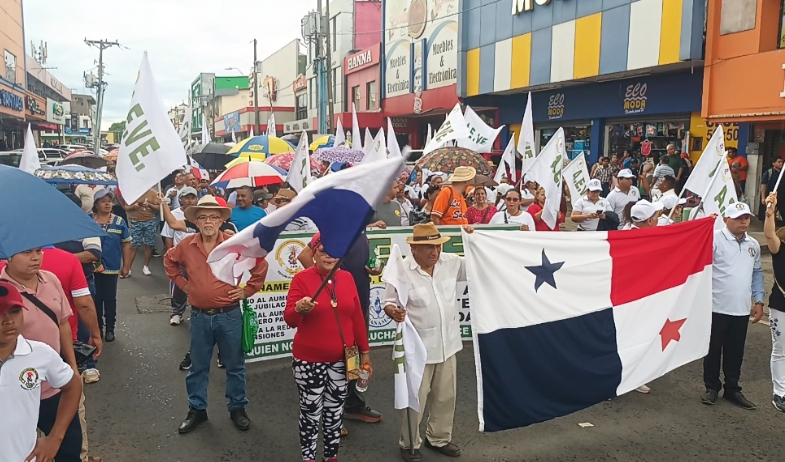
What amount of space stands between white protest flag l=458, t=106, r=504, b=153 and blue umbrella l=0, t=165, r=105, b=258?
9.74 meters

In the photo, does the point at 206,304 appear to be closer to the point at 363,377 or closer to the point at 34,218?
the point at 363,377

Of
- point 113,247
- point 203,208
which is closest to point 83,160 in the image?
point 113,247

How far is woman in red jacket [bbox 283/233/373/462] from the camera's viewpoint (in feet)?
13.4

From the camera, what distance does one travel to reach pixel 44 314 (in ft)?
11.1

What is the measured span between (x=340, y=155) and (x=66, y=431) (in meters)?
10.9

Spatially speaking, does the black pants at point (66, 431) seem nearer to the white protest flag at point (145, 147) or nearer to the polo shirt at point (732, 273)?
the white protest flag at point (145, 147)

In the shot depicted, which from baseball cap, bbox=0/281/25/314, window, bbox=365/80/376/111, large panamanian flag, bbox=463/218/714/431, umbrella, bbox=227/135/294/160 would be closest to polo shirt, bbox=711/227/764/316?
large panamanian flag, bbox=463/218/714/431

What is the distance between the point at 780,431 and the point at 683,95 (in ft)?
44.2

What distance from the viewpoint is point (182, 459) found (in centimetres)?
459

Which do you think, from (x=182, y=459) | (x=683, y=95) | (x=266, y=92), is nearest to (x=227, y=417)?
(x=182, y=459)

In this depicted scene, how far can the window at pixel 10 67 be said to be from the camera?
38.2 meters

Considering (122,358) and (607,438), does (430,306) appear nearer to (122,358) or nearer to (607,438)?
(607,438)

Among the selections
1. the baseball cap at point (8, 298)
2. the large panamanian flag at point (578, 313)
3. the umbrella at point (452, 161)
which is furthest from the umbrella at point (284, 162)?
the baseball cap at point (8, 298)

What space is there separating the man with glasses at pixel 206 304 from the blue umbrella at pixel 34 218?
5.84ft
